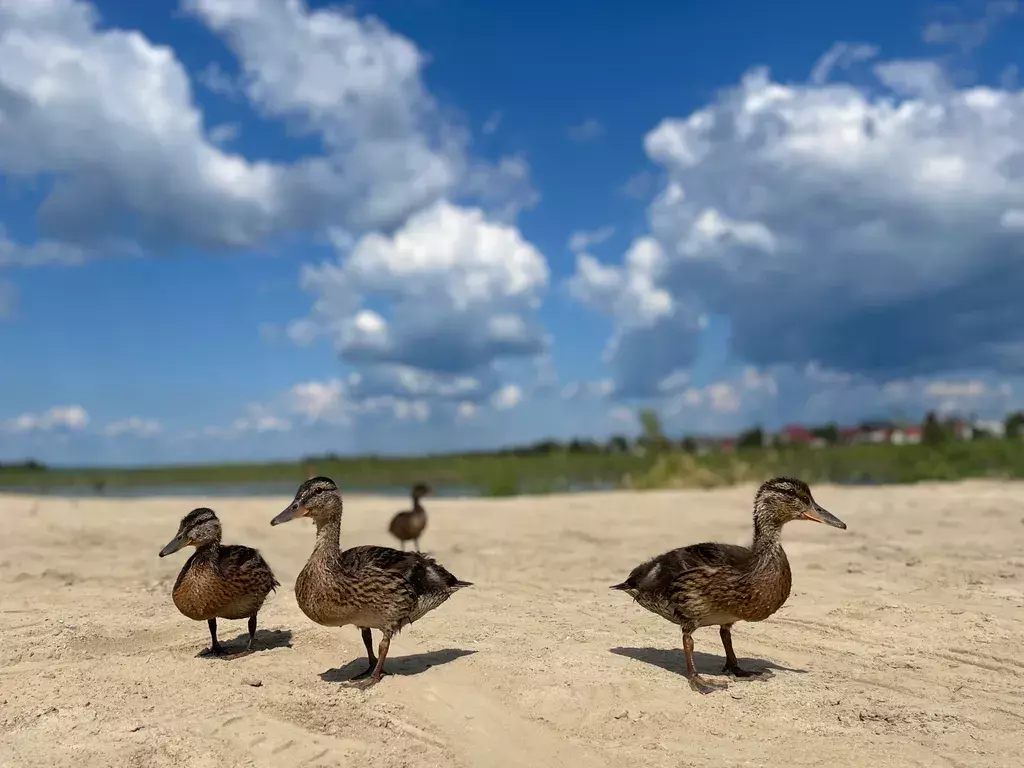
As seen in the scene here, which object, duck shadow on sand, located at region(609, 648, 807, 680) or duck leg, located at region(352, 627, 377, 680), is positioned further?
duck shadow on sand, located at region(609, 648, 807, 680)

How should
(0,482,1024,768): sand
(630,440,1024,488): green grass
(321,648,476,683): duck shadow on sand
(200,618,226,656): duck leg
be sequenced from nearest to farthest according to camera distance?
1. (0,482,1024,768): sand
2. (321,648,476,683): duck shadow on sand
3. (200,618,226,656): duck leg
4. (630,440,1024,488): green grass

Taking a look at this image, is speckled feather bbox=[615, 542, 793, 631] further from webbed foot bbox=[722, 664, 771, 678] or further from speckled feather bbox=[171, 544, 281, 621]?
speckled feather bbox=[171, 544, 281, 621]

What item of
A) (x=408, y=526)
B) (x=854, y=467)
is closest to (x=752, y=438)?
(x=854, y=467)

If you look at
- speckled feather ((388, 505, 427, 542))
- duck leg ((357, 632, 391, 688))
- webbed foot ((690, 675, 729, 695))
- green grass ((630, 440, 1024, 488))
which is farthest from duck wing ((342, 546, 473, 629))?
green grass ((630, 440, 1024, 488))

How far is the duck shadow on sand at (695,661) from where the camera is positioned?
239 inches

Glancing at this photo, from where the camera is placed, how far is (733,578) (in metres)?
5.62

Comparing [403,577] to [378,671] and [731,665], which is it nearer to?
[378,671]

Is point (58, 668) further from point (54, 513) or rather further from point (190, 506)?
point (190, 506)

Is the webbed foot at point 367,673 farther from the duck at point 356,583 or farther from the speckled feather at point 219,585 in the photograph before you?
the speckled feather at point 219,585

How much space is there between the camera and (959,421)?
33.2 meters

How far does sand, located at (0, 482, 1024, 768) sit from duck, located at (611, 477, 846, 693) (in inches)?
16.9

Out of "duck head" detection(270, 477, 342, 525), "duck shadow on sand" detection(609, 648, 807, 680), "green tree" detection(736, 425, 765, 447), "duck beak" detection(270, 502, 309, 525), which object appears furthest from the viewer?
"green tree" detection(736, 425, 765, 447)

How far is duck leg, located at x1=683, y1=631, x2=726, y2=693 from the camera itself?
5.55 m

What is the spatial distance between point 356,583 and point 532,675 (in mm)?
1460
